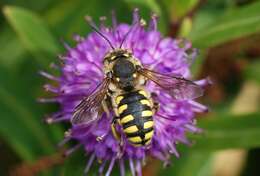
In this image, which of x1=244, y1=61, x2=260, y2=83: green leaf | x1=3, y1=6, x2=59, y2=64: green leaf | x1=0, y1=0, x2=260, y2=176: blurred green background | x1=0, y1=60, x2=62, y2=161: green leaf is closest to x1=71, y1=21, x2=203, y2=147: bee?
x1=0, y1=0, x2=260, y2=176: blurred green background

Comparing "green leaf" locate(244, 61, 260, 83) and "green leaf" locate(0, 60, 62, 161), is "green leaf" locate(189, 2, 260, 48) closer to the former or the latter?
"green leaf" locate(244, 61, 260, 83)

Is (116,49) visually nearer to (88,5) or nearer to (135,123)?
(135,123)

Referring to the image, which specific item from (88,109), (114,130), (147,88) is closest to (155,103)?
(147,88)

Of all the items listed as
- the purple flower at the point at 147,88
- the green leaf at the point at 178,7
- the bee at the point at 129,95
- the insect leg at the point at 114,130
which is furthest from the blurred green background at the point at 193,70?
the bee at the point at 129,95

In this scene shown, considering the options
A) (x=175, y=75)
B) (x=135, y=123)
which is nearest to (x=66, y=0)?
(x=175, y=75)

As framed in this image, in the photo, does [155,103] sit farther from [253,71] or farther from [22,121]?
[253,71]
